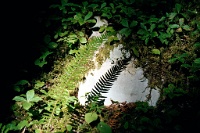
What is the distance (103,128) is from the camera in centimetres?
250

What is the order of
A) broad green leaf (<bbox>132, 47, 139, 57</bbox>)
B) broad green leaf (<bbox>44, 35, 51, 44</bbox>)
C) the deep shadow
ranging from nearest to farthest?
the deep shadow, broad green leaf (<bbox>132, 47, 139, 57</bbox>), broad green leaf (<bbox>44, 35, 51, 44</bbox>)

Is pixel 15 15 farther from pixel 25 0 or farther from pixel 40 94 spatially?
pixel 40 94

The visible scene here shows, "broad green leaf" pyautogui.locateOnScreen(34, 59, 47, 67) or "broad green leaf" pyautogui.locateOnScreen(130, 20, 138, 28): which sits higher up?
"broad green leaf" pyautogui.locateOnScreen(130, 20, 138, 28)

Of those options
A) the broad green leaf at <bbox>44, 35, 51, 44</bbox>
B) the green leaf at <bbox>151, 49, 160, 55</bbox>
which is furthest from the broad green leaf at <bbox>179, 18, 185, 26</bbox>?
the broad green leaf at <bbox>44, 35, 51, 44</bbox>

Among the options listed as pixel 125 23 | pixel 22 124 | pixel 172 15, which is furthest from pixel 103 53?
pixel 22 124

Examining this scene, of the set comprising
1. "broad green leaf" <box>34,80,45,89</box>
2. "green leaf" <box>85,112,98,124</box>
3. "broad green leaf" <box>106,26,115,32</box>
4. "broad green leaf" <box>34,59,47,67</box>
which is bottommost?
"green leaf" <box>85,112,98,124</box>

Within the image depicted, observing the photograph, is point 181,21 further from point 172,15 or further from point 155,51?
point 155,51

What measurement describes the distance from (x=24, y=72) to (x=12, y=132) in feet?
3.23

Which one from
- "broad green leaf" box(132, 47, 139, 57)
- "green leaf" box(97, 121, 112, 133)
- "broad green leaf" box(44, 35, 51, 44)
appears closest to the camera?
"green leaf" box(97, 121, 112, 133)

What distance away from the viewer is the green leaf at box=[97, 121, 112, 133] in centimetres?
247

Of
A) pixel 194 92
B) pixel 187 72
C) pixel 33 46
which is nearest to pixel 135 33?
pixel 187 72

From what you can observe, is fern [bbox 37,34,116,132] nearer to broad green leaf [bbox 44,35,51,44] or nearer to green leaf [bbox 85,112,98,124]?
green leaf [bbox 85,112,98,124]

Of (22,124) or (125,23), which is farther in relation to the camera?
(125,23)

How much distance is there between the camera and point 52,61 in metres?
3.39
